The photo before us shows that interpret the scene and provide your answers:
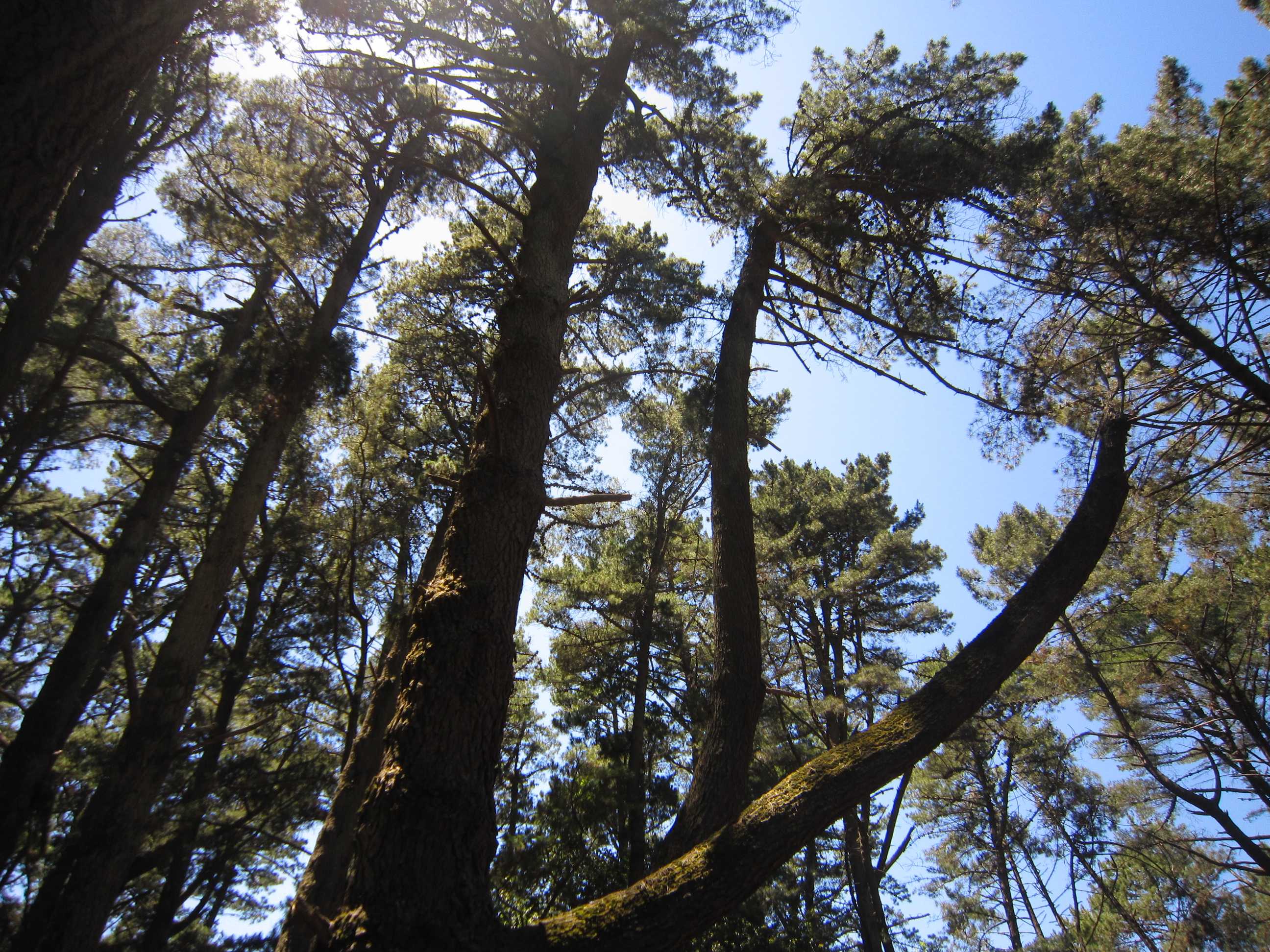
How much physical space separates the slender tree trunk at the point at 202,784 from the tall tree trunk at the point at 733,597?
471 centimetres

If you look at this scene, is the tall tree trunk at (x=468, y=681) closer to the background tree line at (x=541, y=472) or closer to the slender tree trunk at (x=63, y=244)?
the background tree line at (x=541, y=472)

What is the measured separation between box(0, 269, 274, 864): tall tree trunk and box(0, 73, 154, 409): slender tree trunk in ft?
4.82

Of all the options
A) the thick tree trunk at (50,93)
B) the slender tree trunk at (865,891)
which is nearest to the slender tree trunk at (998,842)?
the slender tree trunk at (865,891)

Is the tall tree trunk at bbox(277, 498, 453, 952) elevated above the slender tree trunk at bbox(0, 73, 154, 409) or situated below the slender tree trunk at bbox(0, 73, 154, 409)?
below

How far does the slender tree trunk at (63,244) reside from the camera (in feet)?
16.6

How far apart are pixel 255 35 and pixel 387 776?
9.25 m

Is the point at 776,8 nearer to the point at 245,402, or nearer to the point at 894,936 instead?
the point at 245,402

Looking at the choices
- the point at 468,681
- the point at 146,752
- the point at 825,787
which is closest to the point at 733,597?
the point at 825,787

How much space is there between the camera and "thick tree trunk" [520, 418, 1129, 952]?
212 cm

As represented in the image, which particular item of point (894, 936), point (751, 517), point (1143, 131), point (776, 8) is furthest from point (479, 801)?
point (894, 936)

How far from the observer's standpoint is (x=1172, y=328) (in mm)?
5527

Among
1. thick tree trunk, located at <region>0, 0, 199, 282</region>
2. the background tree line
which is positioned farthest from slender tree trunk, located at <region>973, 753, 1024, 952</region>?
thick tree trunk, located at <region>0, 0, 199, 282</region>

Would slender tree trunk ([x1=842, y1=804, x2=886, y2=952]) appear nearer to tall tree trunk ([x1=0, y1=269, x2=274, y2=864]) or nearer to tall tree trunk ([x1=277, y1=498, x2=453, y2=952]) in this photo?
tall tree trunk ([x1=277, y1=498, x2=453, y2=952])

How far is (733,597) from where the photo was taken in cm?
382
